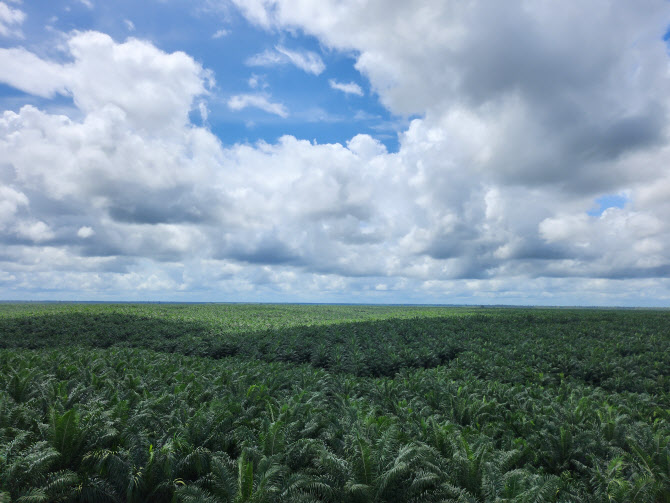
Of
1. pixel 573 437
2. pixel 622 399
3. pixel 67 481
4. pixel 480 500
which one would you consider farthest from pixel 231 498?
pixel 622 399

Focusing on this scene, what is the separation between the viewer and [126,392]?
1016 cm

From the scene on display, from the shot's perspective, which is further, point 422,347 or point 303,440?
point 422,347

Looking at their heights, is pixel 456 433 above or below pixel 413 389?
above

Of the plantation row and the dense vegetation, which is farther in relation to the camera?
the plantation row

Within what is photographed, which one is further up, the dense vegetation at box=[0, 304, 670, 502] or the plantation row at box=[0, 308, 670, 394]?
the dense vegetation at box=[0, 304, 670, 502]

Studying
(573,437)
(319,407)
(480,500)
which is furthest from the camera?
(319,407)

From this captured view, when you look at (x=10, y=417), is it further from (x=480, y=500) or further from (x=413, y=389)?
(x=413, y=389)

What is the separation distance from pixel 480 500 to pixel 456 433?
6.05ft

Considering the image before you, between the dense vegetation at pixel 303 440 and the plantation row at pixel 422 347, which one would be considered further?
the plantation row at pixel 422 347

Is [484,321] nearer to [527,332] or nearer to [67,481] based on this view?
[527,332]

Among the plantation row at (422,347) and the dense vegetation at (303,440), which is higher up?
the dense vegetation at (303,440)

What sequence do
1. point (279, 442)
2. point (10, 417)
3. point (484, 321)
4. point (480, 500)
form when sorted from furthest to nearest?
point (484, 321) < point (10, 417) < point (279, 442) < point (480, 500)

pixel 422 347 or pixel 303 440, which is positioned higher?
pixel 303 440

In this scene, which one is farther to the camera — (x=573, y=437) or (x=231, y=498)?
(x=573, y=437)
